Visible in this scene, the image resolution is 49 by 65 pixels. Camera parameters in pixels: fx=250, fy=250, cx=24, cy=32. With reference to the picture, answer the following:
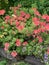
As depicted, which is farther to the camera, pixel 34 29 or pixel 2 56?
pixel 2 56

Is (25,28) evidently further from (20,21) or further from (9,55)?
(9,55)

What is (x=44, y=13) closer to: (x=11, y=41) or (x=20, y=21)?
(x=20, y=21)

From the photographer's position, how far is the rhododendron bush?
15.4 feet

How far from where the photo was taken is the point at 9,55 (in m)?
4.93

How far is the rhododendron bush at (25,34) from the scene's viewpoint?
4.68 metres

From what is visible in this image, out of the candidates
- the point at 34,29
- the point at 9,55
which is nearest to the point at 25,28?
the point at 34,29

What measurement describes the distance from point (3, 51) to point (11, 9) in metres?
0.99

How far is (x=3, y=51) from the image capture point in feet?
16.5

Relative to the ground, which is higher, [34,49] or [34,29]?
[34,29]

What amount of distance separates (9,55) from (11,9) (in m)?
1.08

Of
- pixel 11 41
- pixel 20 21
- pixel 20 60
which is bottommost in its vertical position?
pixel 20 60

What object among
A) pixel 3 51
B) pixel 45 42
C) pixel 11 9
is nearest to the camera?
pixel 45 42

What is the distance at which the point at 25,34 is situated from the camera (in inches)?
187

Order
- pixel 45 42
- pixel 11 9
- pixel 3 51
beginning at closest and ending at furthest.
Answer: pixel 45 42 → pixel 3 51 → pixel 11 9
